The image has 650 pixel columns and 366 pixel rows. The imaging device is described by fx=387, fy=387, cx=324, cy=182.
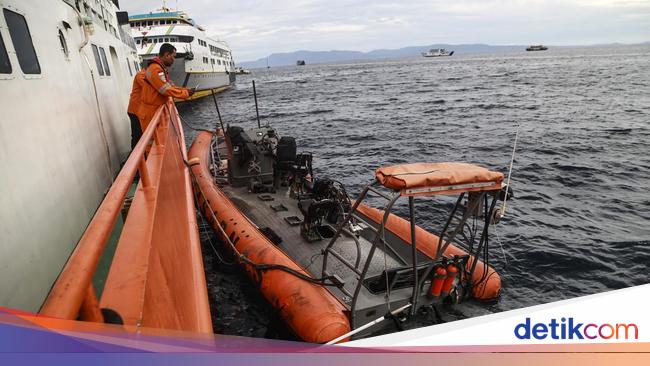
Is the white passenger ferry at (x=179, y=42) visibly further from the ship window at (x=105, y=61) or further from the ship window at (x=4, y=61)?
the ship window at (x=4, y=61)

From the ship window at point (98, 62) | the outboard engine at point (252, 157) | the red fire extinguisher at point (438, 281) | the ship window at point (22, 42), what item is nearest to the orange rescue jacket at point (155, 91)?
the outboard engine at point (252, 157)

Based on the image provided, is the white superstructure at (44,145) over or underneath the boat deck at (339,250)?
over

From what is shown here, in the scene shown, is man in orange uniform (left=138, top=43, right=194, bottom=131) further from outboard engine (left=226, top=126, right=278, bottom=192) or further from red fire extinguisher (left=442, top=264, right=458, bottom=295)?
red fire extinguisher (left=442, top=264, right=458, bottom=295)

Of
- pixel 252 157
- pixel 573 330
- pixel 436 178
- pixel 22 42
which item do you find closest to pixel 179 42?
pixel 252 157

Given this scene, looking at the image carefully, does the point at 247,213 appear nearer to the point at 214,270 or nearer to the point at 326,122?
the point at 214,270

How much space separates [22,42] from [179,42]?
34819mm

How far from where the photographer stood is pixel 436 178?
157 inches

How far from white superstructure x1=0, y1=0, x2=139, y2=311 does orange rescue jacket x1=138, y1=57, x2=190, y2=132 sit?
33.3 inches

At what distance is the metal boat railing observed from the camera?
1187 mm

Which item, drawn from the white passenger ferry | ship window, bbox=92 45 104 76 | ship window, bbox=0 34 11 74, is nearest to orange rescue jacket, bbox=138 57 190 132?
ship window, bbox=92 45 104 76

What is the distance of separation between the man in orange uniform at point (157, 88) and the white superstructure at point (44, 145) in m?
0.87

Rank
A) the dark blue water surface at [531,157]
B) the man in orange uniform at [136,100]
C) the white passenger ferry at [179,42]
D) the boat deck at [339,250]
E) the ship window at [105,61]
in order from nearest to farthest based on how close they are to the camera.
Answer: the boat deck at [339,250]
the man in orange uniform at [136,100]
the dark blue water surface at [531,157]
the ship window at [105,61]
the white passenger ferry at [179,42]

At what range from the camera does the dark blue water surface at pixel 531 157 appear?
7492mm

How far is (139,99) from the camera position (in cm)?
773
